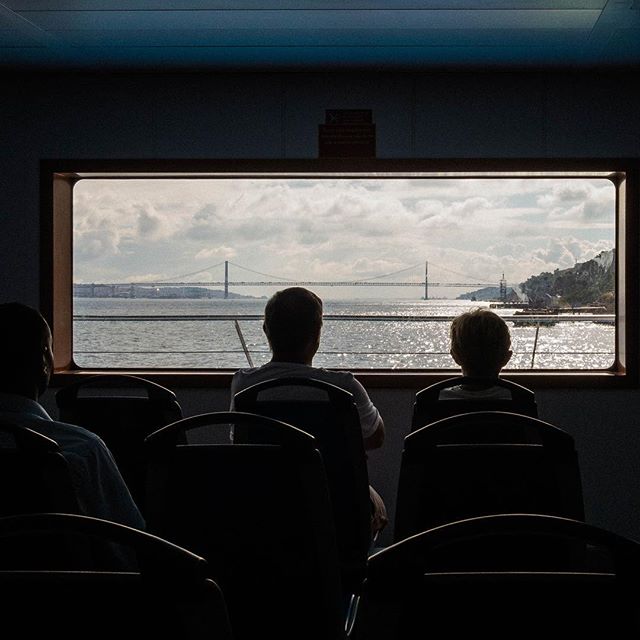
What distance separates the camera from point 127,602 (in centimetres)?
58

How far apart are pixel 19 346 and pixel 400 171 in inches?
100

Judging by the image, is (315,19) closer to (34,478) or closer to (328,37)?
(328,37)

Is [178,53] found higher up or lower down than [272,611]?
higher up

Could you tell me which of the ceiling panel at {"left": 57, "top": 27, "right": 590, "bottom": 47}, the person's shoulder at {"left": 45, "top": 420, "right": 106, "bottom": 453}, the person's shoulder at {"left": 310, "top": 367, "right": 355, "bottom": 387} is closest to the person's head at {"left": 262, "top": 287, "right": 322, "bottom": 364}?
the person's shoulder at {"left": 310, "top": 367, "right": 355, "bottom": 387}

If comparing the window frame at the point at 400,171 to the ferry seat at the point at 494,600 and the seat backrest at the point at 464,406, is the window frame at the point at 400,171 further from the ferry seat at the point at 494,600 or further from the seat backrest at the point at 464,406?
the ferry seat at the point at 494,600

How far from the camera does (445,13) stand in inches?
108

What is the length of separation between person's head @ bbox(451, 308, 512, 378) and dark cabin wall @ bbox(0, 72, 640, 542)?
1.42 metres

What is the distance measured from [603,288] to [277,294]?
2439 millimetres

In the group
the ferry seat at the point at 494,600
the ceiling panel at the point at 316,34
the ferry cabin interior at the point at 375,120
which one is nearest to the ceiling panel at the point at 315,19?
the ceiling panel at the point at 316,34

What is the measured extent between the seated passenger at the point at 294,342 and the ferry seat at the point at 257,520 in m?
0.83

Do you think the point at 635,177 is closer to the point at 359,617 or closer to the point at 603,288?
the point at 603,288

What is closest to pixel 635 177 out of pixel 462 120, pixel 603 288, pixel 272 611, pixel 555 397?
pixel 603 288

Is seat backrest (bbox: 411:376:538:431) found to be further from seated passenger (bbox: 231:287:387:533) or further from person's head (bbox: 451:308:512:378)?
person's head (bbox: 451:308:512:378)

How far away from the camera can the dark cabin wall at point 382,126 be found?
359 centimetres
